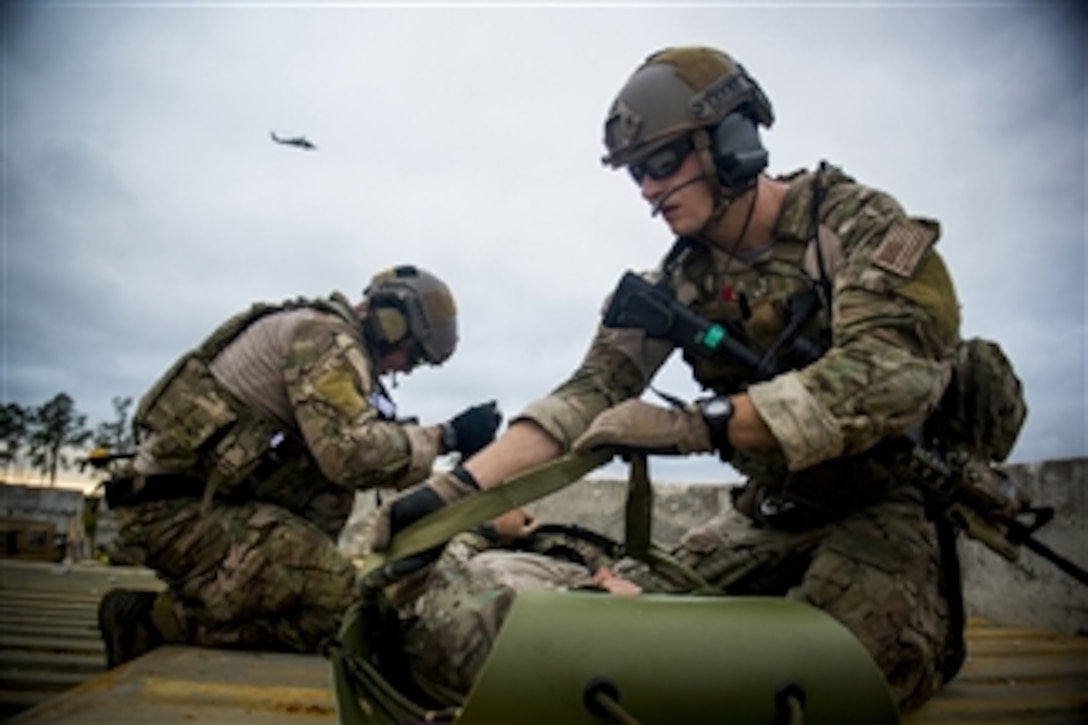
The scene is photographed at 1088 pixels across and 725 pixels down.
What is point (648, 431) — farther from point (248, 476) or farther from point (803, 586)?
point (248, 476)

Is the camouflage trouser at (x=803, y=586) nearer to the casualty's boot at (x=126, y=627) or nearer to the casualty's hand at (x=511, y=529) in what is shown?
the casualty's hand at (x=511, y=529)

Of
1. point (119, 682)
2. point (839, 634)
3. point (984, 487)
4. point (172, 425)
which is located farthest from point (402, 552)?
point (172, 425)

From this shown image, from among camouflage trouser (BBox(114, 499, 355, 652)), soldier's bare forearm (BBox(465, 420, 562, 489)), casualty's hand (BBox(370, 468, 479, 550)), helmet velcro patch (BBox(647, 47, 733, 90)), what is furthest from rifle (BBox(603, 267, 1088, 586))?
camouflage trouser (BBox(114, 499, 355, 652))

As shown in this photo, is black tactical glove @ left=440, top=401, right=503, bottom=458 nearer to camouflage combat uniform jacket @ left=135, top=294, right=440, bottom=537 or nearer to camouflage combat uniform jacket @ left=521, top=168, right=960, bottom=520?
camouflage combat uniform jacket @ left=135, top=294, right=440, bottom=537

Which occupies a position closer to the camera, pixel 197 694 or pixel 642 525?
pixel 642 525

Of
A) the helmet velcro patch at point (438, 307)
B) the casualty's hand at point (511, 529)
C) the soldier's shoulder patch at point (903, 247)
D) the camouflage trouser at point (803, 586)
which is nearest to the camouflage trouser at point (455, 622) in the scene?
the camouflage trouser at point (803, 586)

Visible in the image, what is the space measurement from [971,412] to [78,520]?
11.1m

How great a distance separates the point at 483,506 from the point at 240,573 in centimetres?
184

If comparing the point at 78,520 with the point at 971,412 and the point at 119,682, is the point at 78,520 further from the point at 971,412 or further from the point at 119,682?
the point at 971,412

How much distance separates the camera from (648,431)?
1.34 meters

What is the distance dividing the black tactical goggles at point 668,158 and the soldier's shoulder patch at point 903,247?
0.53m

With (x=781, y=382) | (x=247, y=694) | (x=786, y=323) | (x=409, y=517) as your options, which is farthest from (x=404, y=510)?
(x=786, y=323)

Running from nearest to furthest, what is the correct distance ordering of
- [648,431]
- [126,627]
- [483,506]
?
[483,506] < [648,431] < [126,627]

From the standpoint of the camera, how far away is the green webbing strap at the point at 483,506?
1.22 meters
